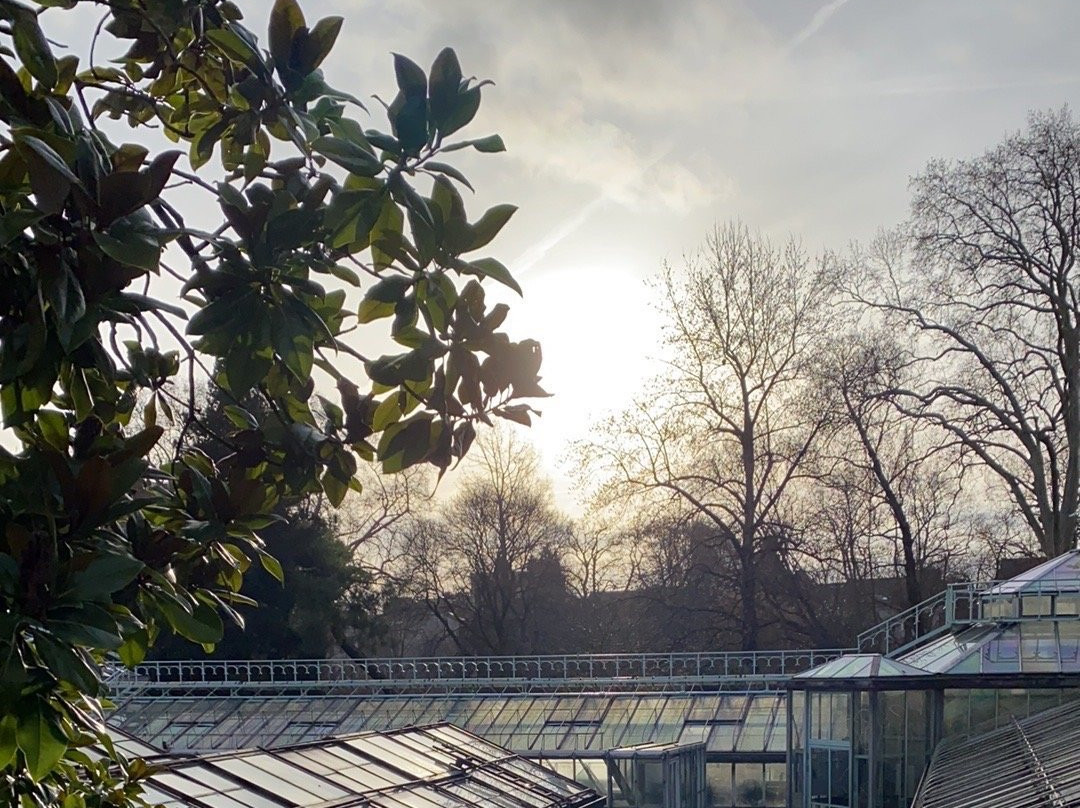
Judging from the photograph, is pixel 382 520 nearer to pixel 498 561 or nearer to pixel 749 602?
pixel 498 561

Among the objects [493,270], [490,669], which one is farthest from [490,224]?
[490,669]

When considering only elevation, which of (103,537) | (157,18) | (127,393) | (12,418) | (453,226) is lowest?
(103,537)

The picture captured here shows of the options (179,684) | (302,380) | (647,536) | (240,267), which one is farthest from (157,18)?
(647,536)

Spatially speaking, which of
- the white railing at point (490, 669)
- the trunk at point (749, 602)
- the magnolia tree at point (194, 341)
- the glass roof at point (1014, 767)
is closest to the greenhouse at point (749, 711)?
the white railing at point (490, 669)

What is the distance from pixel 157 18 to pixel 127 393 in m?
0.72

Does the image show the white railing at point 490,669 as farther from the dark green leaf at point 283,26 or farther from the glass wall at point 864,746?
the dark green leaf at point 283,26

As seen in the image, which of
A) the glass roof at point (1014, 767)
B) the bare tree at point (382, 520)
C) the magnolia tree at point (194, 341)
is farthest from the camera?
the bare tree at point (382, 520)

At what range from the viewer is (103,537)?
1860 mm

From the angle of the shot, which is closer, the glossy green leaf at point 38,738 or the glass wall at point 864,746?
the glossy green leaf at point 38,738

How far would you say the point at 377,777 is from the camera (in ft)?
34.6

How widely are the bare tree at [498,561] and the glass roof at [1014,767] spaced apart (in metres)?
18.4

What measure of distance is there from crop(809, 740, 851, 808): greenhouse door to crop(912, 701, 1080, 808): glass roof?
1.33 m

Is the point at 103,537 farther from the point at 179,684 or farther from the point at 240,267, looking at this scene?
the point at 179,684

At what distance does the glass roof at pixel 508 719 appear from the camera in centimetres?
1631
